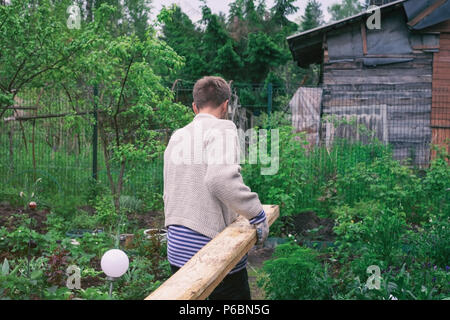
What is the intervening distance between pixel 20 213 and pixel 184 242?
489cm

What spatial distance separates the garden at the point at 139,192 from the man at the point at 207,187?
33.4 inches

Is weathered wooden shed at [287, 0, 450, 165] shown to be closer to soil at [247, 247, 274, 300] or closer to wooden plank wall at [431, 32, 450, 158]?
wooden plank wall at [431, 32, 450, 158]

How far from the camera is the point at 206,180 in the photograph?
2.38 meters

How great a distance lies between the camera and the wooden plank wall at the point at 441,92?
39.0ft

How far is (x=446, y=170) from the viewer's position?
21.4 ft

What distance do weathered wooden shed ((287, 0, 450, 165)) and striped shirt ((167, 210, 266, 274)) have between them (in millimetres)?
9470

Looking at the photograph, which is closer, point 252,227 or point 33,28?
point 252,227

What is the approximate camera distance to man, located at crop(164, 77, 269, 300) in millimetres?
2373

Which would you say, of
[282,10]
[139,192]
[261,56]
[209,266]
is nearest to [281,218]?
[139,192]

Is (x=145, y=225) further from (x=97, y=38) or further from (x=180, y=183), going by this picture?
(x=180, y=183)

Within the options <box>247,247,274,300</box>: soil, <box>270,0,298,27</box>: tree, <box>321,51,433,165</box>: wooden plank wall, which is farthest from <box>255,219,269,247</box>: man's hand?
<box>270,0,298,27</box>: tree
